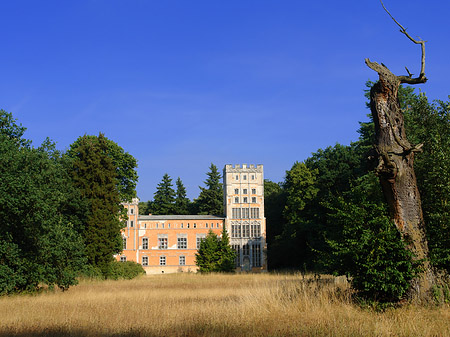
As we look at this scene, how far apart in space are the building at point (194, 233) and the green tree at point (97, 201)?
25.2 metres

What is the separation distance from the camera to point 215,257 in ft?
→ 175

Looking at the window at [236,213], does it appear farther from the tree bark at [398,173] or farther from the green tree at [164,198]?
the tree bark at [398,173]

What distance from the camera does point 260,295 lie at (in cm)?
1340

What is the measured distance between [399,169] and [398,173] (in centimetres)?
11

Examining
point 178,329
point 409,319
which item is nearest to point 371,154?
point 409,319

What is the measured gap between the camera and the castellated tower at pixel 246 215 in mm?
61375

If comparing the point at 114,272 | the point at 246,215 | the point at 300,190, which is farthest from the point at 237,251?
the point at 114,272

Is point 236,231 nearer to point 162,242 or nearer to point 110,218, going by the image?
point 162,242

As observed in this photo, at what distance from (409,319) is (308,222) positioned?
129 ft

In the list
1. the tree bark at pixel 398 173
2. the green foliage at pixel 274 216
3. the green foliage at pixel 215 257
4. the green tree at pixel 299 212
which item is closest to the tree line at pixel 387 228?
the tree bark at pixel 398 173

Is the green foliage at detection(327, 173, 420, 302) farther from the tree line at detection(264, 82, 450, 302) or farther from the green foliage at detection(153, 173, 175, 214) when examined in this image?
the green foliage at detection(153, 173, 175, 214)

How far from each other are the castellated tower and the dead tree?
49.6 metres

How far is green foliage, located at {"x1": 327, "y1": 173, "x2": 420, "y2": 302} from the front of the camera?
11.3 meters

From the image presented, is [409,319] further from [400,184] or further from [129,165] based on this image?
[129,165]
